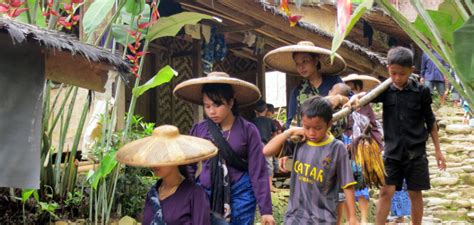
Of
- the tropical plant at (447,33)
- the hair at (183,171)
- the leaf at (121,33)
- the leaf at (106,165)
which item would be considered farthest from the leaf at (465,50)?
the leaf at (121,33)

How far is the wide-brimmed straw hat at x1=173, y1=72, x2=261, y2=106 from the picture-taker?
474cm

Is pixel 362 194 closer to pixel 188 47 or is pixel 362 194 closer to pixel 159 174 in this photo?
pixel 159 174

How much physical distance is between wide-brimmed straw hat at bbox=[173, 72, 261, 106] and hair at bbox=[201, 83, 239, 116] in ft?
0.17

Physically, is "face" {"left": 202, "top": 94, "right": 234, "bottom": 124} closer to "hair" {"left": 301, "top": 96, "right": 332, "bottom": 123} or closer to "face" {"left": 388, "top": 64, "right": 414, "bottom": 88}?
"hair" {"left": 301, "top": 96, "right": 332, "bottom": 123}

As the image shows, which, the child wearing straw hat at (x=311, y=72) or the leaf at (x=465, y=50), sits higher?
the leaf at (x=465, y=50)

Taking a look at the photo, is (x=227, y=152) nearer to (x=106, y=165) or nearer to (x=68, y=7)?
(x=106, y=165)

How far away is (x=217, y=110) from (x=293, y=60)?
1383 millimetres

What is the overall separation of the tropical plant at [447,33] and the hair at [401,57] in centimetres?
176

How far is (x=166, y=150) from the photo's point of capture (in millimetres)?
4066

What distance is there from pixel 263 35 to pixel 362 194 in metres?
4.85

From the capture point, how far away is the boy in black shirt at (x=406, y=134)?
17.6 feet

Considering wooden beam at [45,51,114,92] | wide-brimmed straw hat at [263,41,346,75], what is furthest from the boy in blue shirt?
wooden beam at [45,51,114,92]

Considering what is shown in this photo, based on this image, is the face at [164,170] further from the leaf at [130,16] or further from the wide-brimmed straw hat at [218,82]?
the leaf at [130,16]

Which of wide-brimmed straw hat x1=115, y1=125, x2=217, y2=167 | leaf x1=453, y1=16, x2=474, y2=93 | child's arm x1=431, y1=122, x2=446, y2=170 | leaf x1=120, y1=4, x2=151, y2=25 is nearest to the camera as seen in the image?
leaf x1=453, y1=16, x2=474, y2=93
